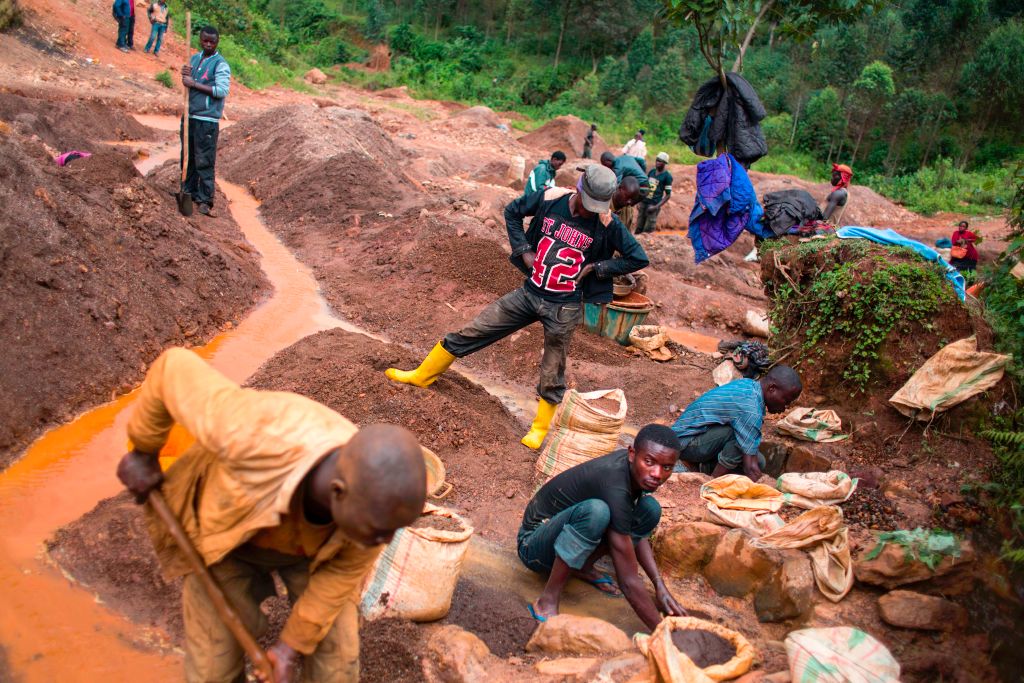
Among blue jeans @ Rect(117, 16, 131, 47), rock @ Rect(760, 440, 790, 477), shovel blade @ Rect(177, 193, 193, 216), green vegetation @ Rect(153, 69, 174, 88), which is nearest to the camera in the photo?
rock @ Rect(760, 440, 790, 477)

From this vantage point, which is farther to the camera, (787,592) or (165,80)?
(165,80)

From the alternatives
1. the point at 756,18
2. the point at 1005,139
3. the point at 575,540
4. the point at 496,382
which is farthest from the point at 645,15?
the point at 575,540

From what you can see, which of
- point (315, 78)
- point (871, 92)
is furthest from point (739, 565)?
point (315, 78)

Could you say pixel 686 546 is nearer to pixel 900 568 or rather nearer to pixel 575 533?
pixel 575 533

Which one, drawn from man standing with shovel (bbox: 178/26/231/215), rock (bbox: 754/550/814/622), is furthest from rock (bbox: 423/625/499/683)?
man standing with shovel (bbox: 178/26/231/215)

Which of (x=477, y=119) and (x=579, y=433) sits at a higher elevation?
(x=579, y=433)

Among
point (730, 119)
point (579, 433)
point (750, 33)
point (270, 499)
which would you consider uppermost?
point (750, 33)

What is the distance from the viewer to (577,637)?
3.16 meters

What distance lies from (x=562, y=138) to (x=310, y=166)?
39.7 ft

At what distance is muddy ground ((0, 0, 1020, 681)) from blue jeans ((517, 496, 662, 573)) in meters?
0.25

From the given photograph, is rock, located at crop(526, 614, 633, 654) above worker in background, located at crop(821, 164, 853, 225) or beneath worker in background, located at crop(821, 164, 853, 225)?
beneath

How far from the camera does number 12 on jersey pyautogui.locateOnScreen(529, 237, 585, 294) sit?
4.90 m

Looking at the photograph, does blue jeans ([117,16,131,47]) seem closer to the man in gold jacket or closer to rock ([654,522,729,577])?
rock ([654,522,729,577])

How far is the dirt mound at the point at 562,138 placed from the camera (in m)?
21.4
